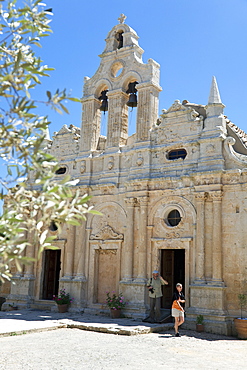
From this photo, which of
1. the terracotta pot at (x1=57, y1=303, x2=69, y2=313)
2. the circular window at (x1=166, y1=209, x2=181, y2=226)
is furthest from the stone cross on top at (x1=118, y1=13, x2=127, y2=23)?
the terracotta pot at (x1=57, y1=303, x2=69, y2=313)

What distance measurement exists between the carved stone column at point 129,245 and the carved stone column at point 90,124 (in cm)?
341

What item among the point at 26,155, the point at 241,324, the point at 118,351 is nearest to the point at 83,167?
the point at 241,324

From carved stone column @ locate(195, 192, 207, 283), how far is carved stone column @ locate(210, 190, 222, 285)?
0.35 meters

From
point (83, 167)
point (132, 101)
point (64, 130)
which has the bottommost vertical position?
point (83, 167)

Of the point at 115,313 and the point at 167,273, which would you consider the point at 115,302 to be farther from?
the point at 167,273

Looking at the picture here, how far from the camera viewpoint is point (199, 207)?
13195mm

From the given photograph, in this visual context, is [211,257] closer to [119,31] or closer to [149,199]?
[149,199]

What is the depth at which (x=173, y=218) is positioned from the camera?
14.1m

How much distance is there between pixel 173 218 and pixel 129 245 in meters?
1.90

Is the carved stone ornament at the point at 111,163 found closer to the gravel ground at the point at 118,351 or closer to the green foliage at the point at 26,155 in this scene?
the gravel ground at the point at 118,351

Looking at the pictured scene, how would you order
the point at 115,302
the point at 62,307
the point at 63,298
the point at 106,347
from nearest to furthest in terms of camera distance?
the point at 106,347, the point at 115,302, the point at 62,307, the point at 63,298

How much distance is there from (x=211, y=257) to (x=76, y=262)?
5.70m

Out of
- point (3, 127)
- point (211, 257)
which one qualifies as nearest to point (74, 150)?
point (211, 257)

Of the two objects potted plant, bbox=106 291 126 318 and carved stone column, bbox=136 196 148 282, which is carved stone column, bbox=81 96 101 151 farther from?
potted plant, bbox=106 291 126 318
